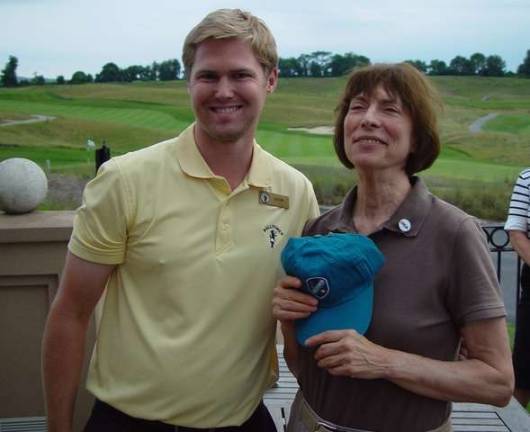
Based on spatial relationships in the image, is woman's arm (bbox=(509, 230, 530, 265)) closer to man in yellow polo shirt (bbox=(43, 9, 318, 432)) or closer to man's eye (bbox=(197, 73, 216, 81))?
man in yellow polo shirt (bbox=(43, 9, 318, 432))

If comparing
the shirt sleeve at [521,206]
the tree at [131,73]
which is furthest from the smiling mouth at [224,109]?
the tree at [131,73]

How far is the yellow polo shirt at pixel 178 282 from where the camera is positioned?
6.38ft

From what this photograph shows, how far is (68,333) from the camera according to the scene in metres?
2.08

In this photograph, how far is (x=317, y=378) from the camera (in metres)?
2.03

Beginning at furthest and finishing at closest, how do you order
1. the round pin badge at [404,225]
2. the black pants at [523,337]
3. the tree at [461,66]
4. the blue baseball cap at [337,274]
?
the tree at [461,66] → the black pants at [523,337] → the round pin badge at [404,225] → the blue baseball cap at [337,274]

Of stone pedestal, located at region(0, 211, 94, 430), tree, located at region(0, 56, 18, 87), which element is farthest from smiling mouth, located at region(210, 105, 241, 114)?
tree, located at region(0, 56, 18, 87)

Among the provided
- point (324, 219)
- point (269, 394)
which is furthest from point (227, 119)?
point (269, 394)

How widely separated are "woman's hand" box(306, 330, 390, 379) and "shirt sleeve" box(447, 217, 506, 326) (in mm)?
237

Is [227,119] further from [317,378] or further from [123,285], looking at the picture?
[317,378]

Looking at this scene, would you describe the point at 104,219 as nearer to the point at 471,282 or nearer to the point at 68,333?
the point at 68,333

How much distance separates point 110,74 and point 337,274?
14.9 m

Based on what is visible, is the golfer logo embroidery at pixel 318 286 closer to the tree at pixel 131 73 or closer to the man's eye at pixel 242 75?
the man's eye at pixel 242 75

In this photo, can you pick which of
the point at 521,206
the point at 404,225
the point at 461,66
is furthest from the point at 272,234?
the point at 461,66

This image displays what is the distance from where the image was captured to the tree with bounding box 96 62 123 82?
1512cm
